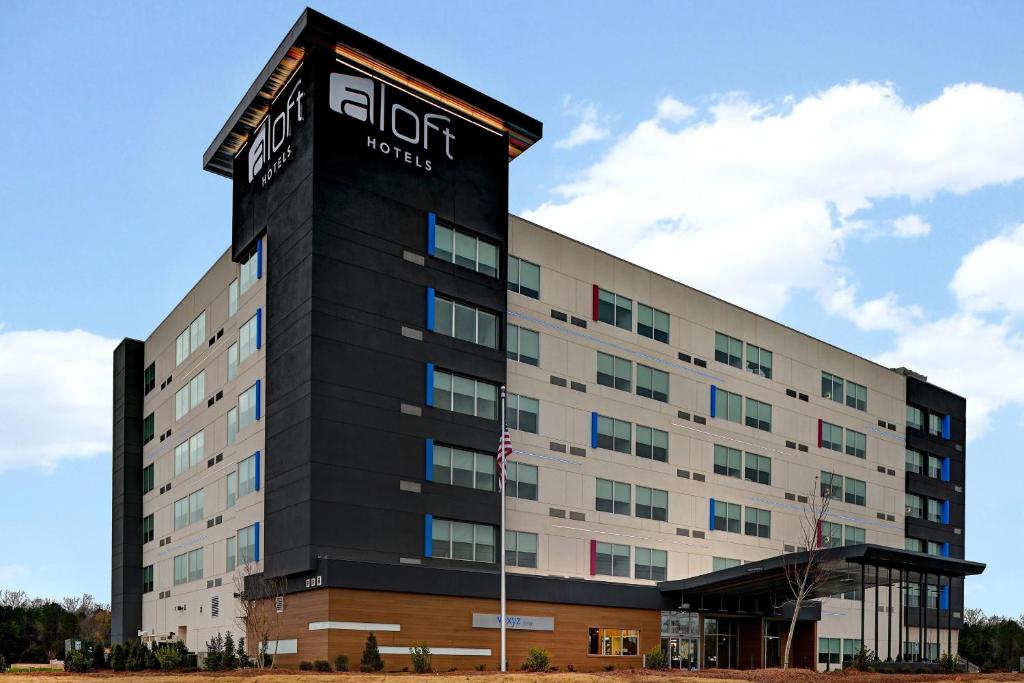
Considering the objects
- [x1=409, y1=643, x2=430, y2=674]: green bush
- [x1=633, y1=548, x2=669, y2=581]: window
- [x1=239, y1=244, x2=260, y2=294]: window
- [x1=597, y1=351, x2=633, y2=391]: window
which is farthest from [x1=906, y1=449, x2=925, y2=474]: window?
[x1=239, y1=244, x2=260, y2=294]: window

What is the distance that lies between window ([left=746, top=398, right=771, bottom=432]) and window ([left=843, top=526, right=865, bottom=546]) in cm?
1101

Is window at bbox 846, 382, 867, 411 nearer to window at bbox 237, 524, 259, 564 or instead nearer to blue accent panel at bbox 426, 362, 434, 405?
blue accent panel at bbox 426, 362, 434, 405

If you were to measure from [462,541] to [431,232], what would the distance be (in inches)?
549

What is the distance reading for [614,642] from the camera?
182 ft

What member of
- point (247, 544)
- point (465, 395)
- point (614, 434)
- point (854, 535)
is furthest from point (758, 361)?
point (247, 544)

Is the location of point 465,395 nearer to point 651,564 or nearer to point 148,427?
point 651,564

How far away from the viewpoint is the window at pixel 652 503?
59.6 m

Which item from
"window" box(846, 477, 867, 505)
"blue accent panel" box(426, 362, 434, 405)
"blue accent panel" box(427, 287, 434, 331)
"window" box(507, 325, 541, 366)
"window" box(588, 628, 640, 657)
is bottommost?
"window" box(588, 628, 640, 657)

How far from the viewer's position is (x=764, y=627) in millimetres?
64062

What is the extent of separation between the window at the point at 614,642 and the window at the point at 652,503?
6253mm

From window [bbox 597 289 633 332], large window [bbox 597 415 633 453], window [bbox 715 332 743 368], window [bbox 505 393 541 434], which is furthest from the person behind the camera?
window [bbox 715 332 743 368]

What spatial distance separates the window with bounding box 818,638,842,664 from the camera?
2702 inches

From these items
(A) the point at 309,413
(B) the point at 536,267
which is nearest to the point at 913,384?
(B) the point at 536,267

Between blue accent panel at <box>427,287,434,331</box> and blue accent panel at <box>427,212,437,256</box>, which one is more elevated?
blue accent panel at <box>427,212,437,256</box>
